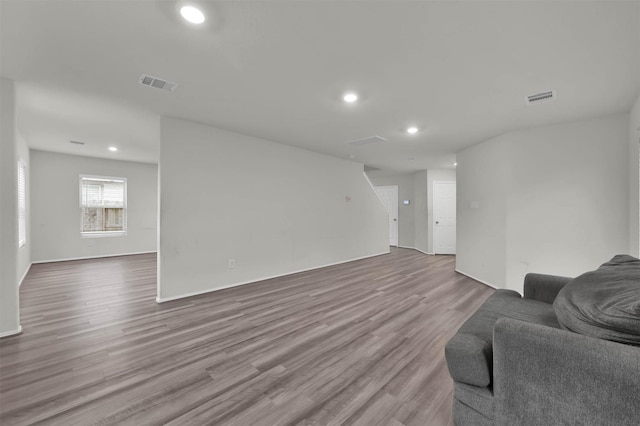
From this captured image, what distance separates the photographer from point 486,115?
346cm

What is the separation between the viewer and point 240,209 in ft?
14.5

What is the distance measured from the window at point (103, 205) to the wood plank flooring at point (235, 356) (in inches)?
119

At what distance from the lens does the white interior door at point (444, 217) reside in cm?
760

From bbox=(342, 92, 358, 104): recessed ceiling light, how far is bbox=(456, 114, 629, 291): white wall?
2.83 meters

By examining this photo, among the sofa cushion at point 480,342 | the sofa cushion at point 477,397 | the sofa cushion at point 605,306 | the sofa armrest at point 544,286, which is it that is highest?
the sofa cushion at point 605,306

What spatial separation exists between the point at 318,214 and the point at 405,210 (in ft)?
14.1

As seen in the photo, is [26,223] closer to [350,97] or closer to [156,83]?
[156,83]

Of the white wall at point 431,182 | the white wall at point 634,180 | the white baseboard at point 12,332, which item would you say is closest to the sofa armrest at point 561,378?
the white wall at point 634,180

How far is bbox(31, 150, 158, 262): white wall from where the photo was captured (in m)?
5.93


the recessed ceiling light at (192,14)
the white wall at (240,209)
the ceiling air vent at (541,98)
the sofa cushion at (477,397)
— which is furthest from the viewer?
the white wall at (240,209)

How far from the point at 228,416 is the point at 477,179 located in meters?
5.16

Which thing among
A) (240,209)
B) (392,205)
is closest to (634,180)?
(240,209)

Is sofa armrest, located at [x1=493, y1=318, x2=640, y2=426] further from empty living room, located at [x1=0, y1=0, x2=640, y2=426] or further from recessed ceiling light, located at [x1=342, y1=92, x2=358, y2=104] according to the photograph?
recessed ceiling light, located at [x1=342, y1=92, x2=358, y2=104]

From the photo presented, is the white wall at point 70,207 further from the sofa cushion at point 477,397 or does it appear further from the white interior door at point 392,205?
the sofa cushion at point 477,397
